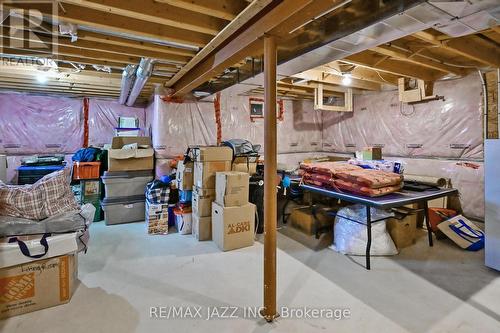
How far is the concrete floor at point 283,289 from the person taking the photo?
1880 millimetres

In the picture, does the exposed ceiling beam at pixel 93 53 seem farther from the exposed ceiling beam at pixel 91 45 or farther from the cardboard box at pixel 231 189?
the cardboard box at pixel 231 189

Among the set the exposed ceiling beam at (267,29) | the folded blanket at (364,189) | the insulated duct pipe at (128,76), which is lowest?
the folded blanket at (364,189)

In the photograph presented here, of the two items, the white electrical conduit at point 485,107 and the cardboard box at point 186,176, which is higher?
the white electrical conduit at point 485,107

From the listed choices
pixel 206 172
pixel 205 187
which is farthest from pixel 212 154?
pixel 205 187

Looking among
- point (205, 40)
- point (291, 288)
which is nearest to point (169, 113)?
point (205, 40)

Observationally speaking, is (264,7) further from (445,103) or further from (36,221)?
(445,103)

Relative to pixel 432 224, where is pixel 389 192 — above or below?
above

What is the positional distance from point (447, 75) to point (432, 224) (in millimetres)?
2320

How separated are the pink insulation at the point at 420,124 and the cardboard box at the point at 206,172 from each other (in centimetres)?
346

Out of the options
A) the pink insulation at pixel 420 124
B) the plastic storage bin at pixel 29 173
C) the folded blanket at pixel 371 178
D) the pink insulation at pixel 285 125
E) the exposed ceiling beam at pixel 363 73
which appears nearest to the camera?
the folded blanket at pixel 371 178

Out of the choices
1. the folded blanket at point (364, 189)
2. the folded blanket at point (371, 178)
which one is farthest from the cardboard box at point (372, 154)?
the folded blanket at point (364, 189)

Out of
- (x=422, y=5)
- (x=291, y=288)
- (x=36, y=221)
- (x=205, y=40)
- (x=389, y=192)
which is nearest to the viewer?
(x=422, y=5)

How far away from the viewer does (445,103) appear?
4.26m

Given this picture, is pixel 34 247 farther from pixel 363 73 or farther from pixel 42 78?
pixel 363 73
